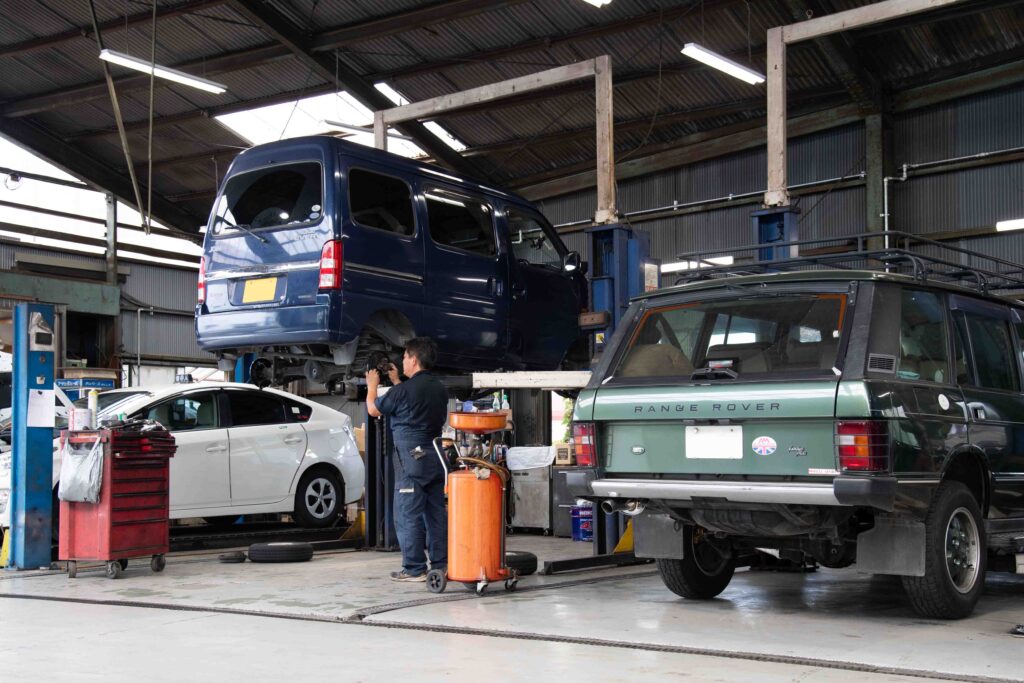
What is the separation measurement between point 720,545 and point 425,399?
210 cm

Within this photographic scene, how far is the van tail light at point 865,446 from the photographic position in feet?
16.0

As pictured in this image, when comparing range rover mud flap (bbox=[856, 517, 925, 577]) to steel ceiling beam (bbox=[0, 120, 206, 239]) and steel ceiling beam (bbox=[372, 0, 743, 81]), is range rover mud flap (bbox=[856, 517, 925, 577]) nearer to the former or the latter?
steel ceiling beam (bbox=[372, 0, 743, 81])

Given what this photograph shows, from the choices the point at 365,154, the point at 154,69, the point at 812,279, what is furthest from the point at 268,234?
the point at 154,69

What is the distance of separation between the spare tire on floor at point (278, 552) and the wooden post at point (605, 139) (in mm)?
4074

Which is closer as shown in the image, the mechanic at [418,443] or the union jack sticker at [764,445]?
the union jack sticker at [764,445]

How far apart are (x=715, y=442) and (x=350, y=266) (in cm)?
346

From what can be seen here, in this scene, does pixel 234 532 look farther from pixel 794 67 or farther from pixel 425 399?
pixel 794 67

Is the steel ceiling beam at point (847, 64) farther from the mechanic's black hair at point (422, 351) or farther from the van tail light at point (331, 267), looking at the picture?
the mechanic's black hair at point (422, 351)

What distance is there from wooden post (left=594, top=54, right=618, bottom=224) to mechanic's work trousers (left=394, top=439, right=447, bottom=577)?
3962 millimetres

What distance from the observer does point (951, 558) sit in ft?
17.8

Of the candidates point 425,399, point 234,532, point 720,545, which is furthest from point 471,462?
point 234,532

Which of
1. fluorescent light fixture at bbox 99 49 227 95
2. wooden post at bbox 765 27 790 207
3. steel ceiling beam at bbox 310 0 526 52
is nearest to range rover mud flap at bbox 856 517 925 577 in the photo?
wooden post at bbox 765 27 790 207

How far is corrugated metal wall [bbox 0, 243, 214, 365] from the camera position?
23609 mm

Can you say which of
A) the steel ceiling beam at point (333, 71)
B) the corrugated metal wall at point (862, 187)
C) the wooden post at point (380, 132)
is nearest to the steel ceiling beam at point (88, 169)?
the steel ceiling beam at point (333, 71)
